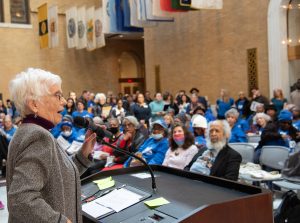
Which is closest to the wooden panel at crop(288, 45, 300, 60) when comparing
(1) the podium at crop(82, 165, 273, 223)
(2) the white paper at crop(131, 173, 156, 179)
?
(2) the white paper at crop(131, 173, 156, 179)

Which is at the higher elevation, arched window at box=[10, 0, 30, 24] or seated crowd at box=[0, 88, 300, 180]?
arched window at box=[10, 0, 30, 24]

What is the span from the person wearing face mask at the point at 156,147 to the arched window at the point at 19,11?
19321mm

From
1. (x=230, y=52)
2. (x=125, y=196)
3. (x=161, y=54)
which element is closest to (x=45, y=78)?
(x=125, y=196)

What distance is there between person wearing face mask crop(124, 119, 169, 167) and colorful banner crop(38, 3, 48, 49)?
679 inches

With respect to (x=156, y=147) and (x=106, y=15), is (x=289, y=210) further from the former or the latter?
(x=106, y=15)

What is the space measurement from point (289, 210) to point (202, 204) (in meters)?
2.34

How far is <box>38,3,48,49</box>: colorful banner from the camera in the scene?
22.0m

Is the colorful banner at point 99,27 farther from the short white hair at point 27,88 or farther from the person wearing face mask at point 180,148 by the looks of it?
the short white hair at point 27,88

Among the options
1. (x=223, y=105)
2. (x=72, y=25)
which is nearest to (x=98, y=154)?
(x=223, y=105)

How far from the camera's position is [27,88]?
75.5 inches

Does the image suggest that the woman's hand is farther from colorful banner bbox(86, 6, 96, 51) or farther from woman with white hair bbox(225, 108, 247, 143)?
colorful banner bbox(86, 6, 96, 51)

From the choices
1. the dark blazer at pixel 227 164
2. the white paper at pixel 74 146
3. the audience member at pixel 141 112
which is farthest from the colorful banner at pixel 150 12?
the dark blazer at pixel 227 164

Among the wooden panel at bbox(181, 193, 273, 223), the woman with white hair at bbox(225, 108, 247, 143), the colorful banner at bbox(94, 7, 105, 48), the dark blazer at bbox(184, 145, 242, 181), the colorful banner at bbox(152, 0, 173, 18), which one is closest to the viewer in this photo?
the wooden panel at bbox(181, 193, 273, 223)

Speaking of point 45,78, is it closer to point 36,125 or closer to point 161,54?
point 36,125
